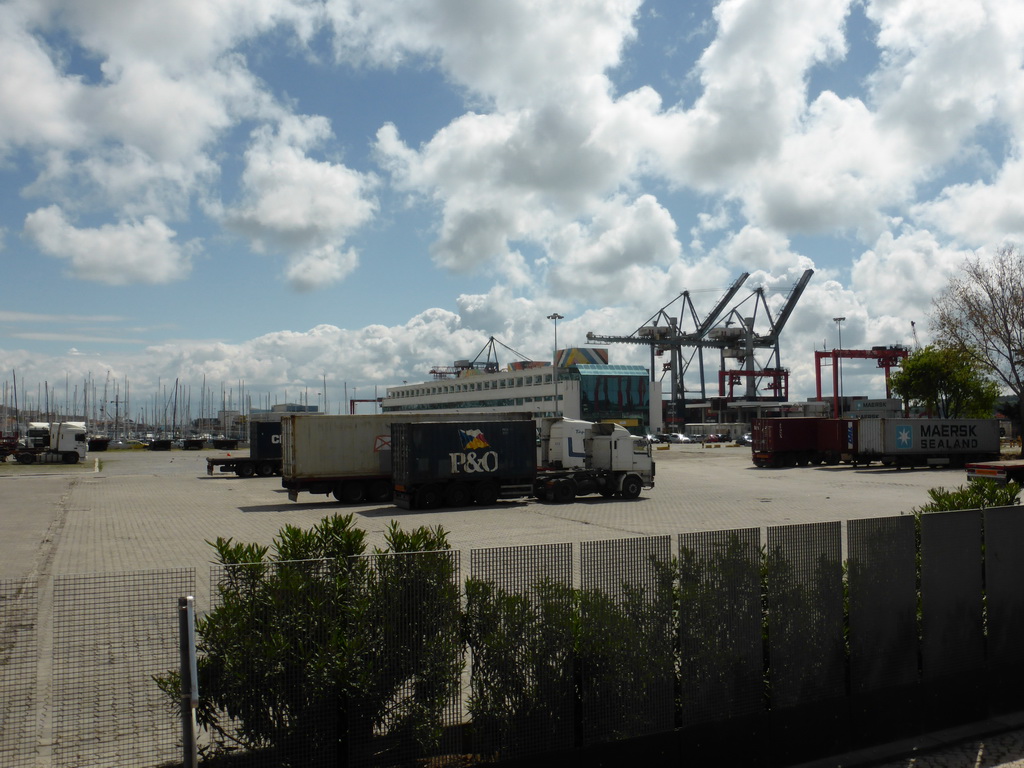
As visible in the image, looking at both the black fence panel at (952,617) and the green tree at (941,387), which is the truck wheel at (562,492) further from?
the green tree at (941,387)

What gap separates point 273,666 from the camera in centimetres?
467

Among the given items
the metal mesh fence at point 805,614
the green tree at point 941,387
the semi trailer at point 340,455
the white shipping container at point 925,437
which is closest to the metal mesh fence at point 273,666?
the metal mesh fence at point 805,614

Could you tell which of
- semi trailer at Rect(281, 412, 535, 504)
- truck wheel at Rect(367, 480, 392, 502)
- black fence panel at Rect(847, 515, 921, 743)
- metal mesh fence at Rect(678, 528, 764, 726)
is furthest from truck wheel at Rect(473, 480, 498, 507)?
metal mesh fence at Rect(678, 528, 764, 726)

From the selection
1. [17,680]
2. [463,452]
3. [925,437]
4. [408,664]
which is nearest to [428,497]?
[463,452]

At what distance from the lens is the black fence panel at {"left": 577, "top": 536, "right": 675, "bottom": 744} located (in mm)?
5488

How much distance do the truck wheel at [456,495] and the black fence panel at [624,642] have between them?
21.5 m

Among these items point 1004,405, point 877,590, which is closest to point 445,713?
point 877,590

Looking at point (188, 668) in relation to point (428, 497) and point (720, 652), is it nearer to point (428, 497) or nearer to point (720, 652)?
point (720, 652)

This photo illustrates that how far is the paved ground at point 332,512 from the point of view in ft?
52.0

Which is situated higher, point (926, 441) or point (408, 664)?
point (926, 441)

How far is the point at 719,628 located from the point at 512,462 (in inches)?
862

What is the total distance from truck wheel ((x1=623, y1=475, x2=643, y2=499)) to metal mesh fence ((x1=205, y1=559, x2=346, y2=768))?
24.5 metres

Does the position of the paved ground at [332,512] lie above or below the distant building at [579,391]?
below

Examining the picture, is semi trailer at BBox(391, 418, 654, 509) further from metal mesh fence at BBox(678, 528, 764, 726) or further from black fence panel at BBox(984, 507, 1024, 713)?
metal mesh fence at BBox(678, 528, 764, 726)
